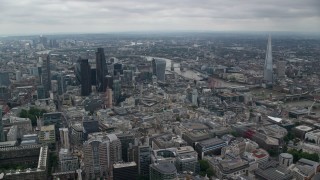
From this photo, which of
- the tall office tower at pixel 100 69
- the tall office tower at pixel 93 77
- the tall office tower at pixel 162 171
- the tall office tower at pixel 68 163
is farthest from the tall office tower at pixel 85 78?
the tall office tower at pixel 162 171

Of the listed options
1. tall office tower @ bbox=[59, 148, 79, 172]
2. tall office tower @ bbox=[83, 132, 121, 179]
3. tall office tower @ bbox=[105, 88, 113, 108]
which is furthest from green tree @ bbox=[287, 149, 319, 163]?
tall office tower @ bbox=[105, 88, 113, 108]

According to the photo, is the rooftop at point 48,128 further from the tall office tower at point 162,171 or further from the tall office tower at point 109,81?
the tall office tower at point 109,81

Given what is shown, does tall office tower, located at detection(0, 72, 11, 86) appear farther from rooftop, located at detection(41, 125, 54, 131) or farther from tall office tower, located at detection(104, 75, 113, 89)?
rooftop, located at detection(41, 125, 54, 131)

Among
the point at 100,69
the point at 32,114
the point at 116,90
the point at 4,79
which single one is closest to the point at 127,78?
the point at 100,69

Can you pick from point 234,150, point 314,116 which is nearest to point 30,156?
point 234,150

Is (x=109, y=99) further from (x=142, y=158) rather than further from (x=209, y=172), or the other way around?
(x=209, y=172)

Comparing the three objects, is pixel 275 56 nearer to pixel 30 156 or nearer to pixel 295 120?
pixel 295 120
